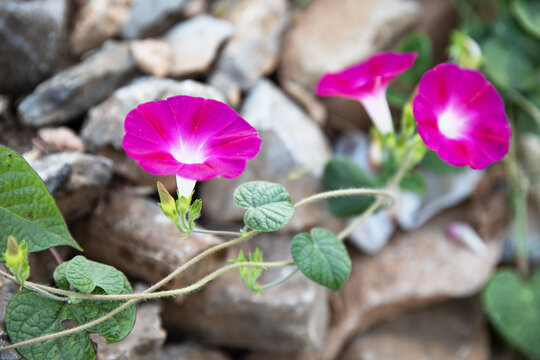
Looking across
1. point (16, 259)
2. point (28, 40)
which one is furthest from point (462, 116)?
point (28, 40)

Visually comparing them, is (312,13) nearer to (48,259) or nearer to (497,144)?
(497,144)

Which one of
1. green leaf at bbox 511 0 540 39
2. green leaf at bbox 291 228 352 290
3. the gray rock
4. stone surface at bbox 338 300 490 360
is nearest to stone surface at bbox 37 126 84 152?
the gray rock

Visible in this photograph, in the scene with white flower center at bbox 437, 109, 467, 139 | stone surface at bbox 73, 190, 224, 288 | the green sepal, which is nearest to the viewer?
the green sepal

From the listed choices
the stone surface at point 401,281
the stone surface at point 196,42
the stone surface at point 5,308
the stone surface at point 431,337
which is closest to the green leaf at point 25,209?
the stone surface at point 5,308

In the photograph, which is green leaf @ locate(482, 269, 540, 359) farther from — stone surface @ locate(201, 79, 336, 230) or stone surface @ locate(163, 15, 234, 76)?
stone surface @ locate(163, 15, 234, 76)

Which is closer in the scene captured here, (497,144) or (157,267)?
(497,144)

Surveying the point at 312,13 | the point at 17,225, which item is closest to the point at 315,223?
the point at 312,13
